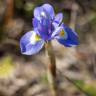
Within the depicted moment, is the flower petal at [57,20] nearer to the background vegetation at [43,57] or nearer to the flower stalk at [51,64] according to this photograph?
the flower stalk at [51,64]

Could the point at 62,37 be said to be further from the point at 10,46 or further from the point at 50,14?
the point at 10,46

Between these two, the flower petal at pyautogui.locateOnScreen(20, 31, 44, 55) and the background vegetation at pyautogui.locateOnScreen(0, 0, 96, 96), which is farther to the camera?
the background vegetation at pyautogui.locateOnScreen(0, 0, 96, 96)

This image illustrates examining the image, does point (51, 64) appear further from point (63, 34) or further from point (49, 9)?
point (49, 9)

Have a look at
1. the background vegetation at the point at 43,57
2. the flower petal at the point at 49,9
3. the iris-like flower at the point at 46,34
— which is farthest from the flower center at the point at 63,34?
the background vegetation at the point at 43,57

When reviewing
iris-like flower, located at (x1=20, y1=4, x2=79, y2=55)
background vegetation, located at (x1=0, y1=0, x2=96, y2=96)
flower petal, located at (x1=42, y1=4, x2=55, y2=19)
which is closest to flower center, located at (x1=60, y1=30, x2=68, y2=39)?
iris-like flower, located at (x1=20, y1=4, x2=79, y2=55)

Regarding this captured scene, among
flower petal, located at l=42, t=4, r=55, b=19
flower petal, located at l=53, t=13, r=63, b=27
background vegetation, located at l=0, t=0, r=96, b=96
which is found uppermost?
flower petal, located at l=42, t=4, r=55, b=19

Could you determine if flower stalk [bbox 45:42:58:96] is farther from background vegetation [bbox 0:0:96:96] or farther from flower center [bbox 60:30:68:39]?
background vegetation [bbox 0:0:96:96]

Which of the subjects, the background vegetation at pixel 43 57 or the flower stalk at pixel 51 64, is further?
the background vegetation at pixel 43 57

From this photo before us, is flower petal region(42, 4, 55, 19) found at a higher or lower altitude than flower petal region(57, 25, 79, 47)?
higher

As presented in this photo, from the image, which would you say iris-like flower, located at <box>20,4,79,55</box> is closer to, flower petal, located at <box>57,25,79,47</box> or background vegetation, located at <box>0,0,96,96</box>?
flower petal, located at <box>57,25,79,47</box>
